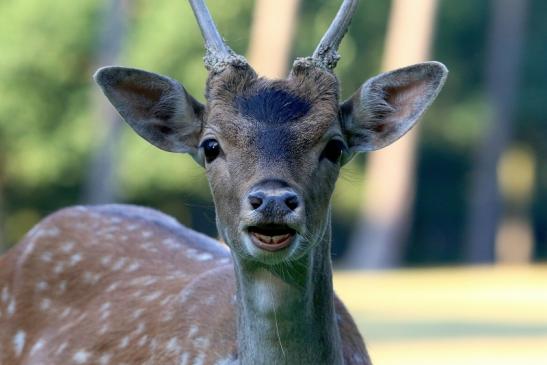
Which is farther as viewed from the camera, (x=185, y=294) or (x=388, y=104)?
(x=185, y=294)

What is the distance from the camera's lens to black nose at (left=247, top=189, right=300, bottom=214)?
5.61 meters

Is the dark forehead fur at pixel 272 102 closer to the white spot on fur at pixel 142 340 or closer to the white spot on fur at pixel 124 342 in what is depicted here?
the white spot on fur at pixel 142 340

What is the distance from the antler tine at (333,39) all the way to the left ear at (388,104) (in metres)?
0.20

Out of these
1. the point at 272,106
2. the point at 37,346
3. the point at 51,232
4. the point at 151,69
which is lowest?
the point at 37,346

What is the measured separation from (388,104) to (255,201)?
1.20 m

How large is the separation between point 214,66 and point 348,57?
3847cm

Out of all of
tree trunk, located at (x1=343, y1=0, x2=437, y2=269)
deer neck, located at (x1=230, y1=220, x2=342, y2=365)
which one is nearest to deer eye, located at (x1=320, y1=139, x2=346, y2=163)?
deer neck, located at (x1=230, y1=220, x2=342, y2=365)

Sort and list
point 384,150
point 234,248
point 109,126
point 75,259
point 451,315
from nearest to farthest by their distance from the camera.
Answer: point 234,248
point 75,259
point 451,315
point 109,126
point 384,150

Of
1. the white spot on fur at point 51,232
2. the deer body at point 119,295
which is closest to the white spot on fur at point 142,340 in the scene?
the deer body at point 119,295

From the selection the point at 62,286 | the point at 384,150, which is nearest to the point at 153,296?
the point at 62,286

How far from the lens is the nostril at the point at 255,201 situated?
5656 mm

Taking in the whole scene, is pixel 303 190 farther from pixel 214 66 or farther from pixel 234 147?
pixel 214 66

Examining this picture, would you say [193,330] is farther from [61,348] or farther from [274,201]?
[274,201]

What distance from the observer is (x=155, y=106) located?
6.69 m
